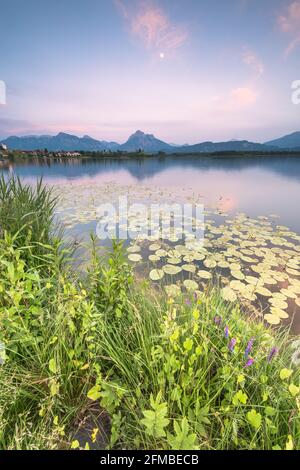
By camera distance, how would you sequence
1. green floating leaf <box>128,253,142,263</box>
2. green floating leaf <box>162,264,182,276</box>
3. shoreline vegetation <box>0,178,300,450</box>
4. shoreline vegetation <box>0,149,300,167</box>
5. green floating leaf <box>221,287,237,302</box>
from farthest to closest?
shoreline vegetation <box>0,149,300,167</box> < green floating leaf <box>128,253,142,263</box> < green floating leaf <box>162,264,182,276</box> < green floating leaf <box>221,287,237,302</box> < shoreline vegetation <box>0,178,300,450</box>

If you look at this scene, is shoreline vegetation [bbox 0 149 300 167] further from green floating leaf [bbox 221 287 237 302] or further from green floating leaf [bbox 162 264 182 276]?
green floating leaf [bbox 221 287 237 302]

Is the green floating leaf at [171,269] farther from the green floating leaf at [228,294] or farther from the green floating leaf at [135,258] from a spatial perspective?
the green floating leaf at [228,294]

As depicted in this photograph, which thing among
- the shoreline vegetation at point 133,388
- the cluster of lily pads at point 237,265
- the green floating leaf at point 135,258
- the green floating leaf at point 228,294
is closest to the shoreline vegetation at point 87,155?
the green floating leaf at point 135,258

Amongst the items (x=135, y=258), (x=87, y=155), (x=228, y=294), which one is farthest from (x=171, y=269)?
(x=87, y=155)

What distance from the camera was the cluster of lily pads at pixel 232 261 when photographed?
3.12 m

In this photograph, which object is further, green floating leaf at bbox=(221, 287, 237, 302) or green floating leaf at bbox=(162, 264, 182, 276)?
green floating leaf at bbox=(162, 264, 182, 276)

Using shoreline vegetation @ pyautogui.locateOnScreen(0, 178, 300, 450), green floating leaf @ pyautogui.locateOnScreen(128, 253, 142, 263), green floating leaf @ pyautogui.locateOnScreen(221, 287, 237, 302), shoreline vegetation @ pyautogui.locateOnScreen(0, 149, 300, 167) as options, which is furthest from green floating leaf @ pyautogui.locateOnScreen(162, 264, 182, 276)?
shoreline vegetation @ pyautogui.locateOnScreen(0, 149, 300, 167)

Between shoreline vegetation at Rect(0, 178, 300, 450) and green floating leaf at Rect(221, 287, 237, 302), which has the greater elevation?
shoreline vegetation at Rect(0, 178, 300, 450)

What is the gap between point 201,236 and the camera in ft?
18.3

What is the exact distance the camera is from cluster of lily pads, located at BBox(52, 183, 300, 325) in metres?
3.12

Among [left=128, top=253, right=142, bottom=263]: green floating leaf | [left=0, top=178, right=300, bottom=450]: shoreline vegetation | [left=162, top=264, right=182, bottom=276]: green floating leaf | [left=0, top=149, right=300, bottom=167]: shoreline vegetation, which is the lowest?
[left=162, top=264, right=182, bottom=276]: green floating leaf

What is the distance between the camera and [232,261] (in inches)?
165
